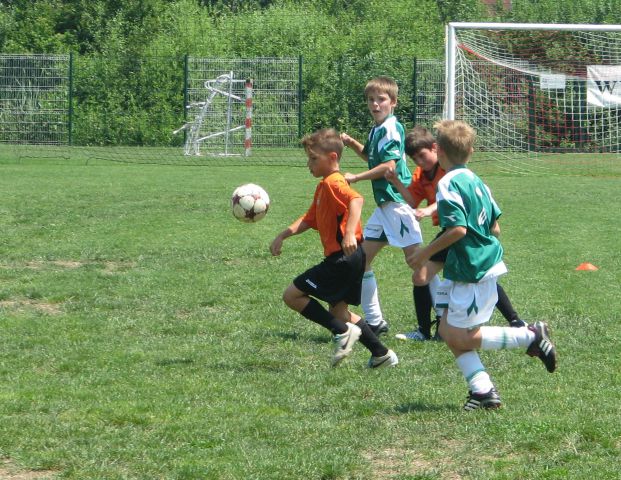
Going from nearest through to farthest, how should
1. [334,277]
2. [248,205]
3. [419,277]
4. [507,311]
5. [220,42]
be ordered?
[419,277], [334,277], [507,311], [248,205], [220,42]

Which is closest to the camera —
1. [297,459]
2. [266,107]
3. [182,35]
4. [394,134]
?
[297,459]

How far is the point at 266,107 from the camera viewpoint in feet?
87.7

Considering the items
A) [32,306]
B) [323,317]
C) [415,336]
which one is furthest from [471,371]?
[32,306]

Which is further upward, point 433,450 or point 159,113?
point 159,113

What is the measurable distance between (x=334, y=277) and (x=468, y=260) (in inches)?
53.5

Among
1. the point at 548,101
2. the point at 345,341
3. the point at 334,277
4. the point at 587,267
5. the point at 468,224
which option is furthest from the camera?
the point at 548,101

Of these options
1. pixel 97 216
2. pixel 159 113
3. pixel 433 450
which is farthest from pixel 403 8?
pixel 433 450

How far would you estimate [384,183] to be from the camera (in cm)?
750

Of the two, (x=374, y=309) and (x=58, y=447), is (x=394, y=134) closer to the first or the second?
(x=374, y=309)

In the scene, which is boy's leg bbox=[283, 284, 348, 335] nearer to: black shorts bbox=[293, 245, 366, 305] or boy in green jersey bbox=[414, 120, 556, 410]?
black shorts bbox=[293, 245, 366, 305]

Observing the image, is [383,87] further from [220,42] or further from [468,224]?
[220,42]

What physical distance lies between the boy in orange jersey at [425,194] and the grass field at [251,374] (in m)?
0.34

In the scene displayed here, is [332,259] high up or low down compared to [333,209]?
down

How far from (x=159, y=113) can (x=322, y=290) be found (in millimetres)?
22392
